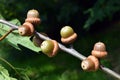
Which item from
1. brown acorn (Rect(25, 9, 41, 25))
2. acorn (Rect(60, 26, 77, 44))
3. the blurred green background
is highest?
brown acorn (Rect(25, 9, 41, 25))

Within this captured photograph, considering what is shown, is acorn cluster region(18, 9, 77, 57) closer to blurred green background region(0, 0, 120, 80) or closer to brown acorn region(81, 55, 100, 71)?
brown acorn region(81, 55, 100, 71)

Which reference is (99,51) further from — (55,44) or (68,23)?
(68,23)

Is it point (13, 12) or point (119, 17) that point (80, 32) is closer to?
point (119, 17)

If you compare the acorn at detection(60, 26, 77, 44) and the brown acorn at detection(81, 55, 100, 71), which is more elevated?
the acorn at detection(60, 26, 77, 44)

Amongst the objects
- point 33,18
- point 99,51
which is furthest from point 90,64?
point 33,18

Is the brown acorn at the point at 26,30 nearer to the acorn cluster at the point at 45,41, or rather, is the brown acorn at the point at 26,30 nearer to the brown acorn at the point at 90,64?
the acorn cluster at the point at 45,41

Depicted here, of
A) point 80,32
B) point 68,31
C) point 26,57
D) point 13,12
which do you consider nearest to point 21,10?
point 13,12

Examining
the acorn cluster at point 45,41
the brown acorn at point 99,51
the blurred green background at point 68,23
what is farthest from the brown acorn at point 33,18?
the blurred green background at point 68,23

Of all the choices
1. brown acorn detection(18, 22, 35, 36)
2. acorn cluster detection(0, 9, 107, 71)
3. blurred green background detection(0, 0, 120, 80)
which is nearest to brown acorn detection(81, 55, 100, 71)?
acorn cluster detection(0, 9, 107, 71)
